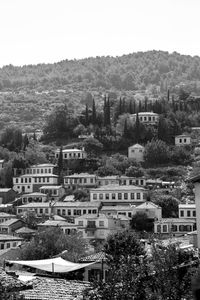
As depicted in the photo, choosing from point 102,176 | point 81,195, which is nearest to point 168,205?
point 81,195

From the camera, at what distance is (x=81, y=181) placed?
368ft

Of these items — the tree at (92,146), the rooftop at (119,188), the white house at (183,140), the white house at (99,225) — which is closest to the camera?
the white house at (99,225)

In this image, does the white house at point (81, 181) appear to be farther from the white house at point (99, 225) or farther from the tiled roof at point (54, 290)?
the tiled roof at point (54, 290)

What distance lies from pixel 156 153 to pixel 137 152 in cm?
375

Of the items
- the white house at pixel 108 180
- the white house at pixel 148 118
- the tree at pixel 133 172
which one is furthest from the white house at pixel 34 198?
the white house at pixel 148 118

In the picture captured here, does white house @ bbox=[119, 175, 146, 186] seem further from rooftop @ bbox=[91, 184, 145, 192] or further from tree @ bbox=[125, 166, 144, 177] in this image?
rooftop @ bbox=[91, 184, 145, 192]

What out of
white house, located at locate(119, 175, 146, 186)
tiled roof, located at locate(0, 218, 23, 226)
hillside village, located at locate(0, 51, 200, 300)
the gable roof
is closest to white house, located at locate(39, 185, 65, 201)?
hillside village, located at locate(0, 51, 200, 300)

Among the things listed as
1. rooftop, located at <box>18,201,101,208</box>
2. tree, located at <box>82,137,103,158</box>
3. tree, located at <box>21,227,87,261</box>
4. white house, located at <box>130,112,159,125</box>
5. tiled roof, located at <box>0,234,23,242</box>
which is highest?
white house, located at <box>130,112,159,125</box>

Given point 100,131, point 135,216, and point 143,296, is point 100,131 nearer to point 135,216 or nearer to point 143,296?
point 135,216

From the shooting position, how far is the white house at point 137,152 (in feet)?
402

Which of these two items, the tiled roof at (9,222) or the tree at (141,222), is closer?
the tree at (141,222)

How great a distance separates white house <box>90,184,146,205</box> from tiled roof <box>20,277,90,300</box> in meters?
75.9

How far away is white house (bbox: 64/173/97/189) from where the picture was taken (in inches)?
4397

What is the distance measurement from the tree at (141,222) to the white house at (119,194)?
25.0ft
